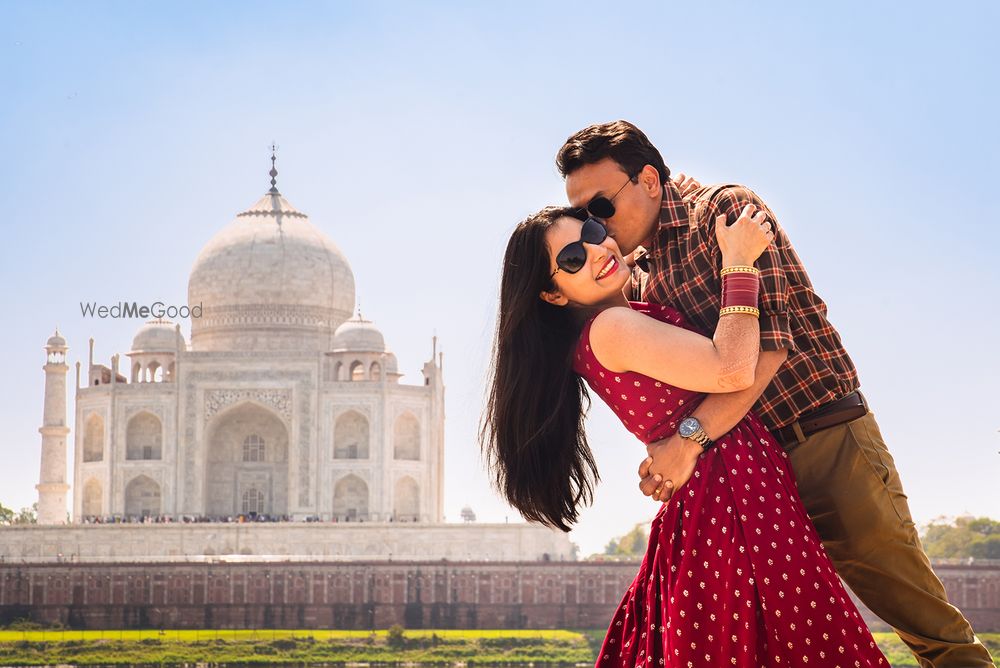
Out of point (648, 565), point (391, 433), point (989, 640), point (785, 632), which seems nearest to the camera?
point (785, 632)

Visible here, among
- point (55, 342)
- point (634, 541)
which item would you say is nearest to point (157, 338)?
point (55, 342)

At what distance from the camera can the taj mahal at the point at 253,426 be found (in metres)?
32.0

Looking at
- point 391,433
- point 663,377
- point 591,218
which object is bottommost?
A: point 663,377

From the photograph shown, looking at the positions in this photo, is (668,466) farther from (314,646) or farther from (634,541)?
(634,541)

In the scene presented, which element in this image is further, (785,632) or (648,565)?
(648,565)

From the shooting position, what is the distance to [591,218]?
3.25 m

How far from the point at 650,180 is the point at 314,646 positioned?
71.1 feet

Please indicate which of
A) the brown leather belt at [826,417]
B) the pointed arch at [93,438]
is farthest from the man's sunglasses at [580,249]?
the pointed arch at [93,438]

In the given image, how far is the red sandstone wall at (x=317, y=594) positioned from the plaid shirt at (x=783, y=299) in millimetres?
A: 22345

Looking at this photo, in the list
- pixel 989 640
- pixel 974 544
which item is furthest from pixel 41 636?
pixel 974 544

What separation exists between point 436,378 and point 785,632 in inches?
1204

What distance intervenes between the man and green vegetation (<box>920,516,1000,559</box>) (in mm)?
30322

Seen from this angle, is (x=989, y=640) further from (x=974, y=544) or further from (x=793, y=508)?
(x=793, y=508)

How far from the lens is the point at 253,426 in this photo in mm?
33375
